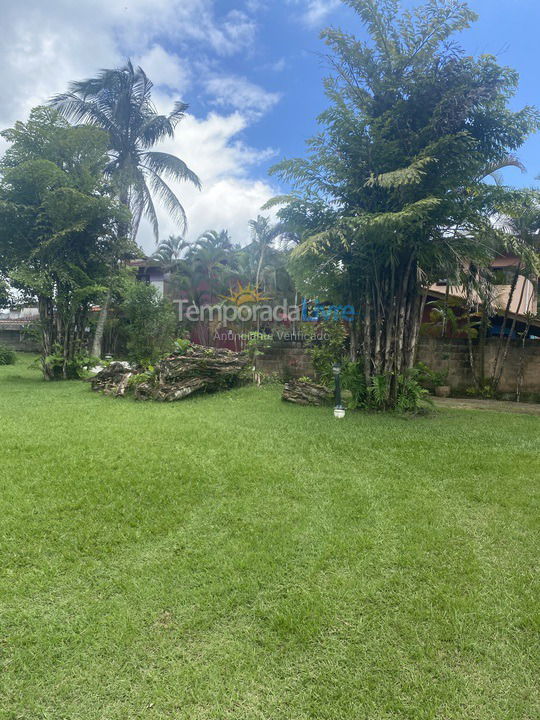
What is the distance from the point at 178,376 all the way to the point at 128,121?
13.8m

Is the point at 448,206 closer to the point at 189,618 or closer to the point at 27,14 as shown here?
the point at 189,618

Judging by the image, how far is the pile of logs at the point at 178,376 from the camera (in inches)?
290

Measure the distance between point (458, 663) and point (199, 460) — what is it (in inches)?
105

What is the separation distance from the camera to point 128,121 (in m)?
15.8

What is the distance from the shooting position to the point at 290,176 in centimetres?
646

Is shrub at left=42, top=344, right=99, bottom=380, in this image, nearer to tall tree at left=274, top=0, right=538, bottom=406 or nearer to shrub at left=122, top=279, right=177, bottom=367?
shrub at left=122, top=279, right=177, bottom=367

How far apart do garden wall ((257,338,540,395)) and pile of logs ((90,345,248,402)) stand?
4.99 ft

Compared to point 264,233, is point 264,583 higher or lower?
lower

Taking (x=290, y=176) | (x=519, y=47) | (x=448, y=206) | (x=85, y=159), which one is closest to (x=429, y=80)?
(x=519, y=47)

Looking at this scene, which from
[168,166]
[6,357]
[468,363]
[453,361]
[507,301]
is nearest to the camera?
[468,363]

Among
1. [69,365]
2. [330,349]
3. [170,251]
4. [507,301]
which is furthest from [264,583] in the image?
[170,251]

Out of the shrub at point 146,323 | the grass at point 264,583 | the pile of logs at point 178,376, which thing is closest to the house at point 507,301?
the pile of logs at point 178,376

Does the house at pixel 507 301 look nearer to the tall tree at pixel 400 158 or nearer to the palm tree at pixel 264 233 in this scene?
the tall tree at pixel 400 158

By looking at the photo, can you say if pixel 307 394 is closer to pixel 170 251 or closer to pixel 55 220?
pixel 55 220
